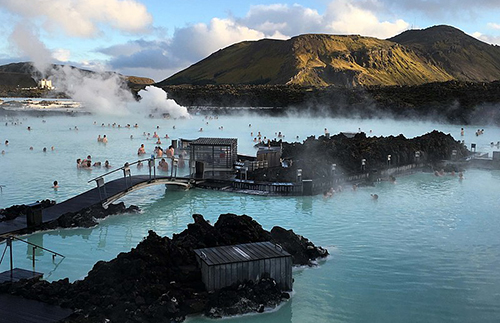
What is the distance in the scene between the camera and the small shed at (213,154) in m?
23.0

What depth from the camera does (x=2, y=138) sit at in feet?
137

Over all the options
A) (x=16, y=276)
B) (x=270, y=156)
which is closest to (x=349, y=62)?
(x=270, y=156)

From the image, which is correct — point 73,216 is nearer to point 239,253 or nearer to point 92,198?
point 92,198

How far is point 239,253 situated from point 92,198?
8752 mm

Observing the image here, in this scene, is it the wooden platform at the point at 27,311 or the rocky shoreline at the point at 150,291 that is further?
the rocky shoreline at the point at 150,291

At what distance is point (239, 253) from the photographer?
33.4 feet

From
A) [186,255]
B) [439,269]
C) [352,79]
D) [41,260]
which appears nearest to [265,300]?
[186,255]

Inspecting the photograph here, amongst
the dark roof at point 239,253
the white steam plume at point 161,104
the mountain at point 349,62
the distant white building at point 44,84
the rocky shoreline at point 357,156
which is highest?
the mountain at point 349,62

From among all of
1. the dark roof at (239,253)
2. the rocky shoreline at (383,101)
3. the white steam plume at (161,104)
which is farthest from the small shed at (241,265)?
the white steam plume at (161,104)

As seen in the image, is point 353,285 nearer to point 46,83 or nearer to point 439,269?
point 439,269

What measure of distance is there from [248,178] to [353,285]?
466 inches

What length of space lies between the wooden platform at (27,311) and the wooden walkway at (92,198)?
542 cm

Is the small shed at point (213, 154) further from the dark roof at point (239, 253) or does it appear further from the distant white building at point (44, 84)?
the distant white building at point (44, 84)

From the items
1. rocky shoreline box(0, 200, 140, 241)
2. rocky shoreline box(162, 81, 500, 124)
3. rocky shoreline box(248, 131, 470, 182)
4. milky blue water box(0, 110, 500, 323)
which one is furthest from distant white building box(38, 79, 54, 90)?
rocky shoreline box(0, 200, 140, 241)
